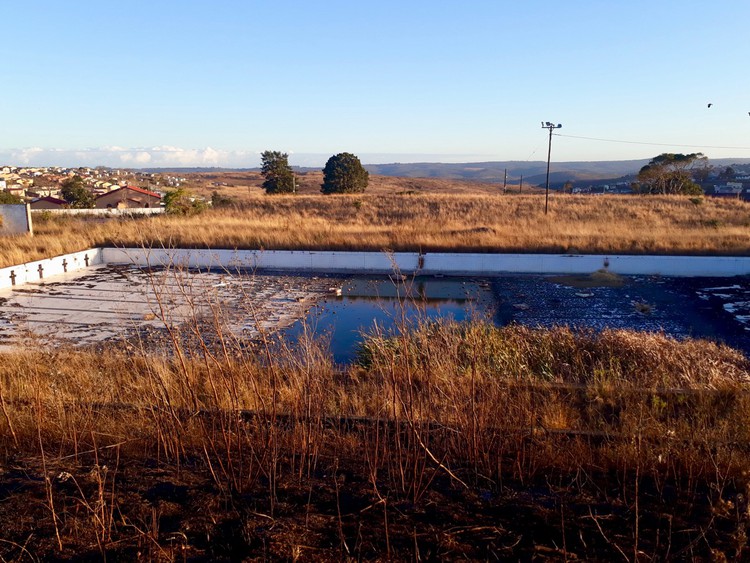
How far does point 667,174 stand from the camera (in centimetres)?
4322

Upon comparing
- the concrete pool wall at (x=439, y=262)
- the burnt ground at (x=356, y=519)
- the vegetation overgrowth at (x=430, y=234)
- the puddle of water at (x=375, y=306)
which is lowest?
the puddle of water at (x=375, y=306)

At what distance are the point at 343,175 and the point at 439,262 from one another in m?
29.3

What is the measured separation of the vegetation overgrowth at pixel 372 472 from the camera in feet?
8.87

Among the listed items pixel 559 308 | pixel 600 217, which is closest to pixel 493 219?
pixel 600 217

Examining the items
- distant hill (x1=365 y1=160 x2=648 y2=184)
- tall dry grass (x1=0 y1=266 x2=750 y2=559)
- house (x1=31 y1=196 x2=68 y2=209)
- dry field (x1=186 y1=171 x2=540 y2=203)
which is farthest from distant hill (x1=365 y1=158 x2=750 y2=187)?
tall dry grass (x1=0 y1=266 x2=750 y2=559)

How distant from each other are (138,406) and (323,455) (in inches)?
59.3

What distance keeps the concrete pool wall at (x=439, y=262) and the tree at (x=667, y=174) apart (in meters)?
30.6

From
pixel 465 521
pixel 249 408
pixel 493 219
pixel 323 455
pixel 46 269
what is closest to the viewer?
pixel 465 521

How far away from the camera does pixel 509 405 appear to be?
420 cm

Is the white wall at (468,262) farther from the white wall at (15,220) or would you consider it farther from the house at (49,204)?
the house at (49,204)

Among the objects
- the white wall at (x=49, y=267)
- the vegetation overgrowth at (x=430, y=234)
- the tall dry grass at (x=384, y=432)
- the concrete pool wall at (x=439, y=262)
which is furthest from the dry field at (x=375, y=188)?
the tall dry grass at (x=384, y=432)

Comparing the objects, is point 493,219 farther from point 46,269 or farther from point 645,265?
point 46,269

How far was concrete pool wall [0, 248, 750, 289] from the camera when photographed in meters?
14.3

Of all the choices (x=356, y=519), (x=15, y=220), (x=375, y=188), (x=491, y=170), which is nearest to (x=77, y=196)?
(x=15, y=220)
